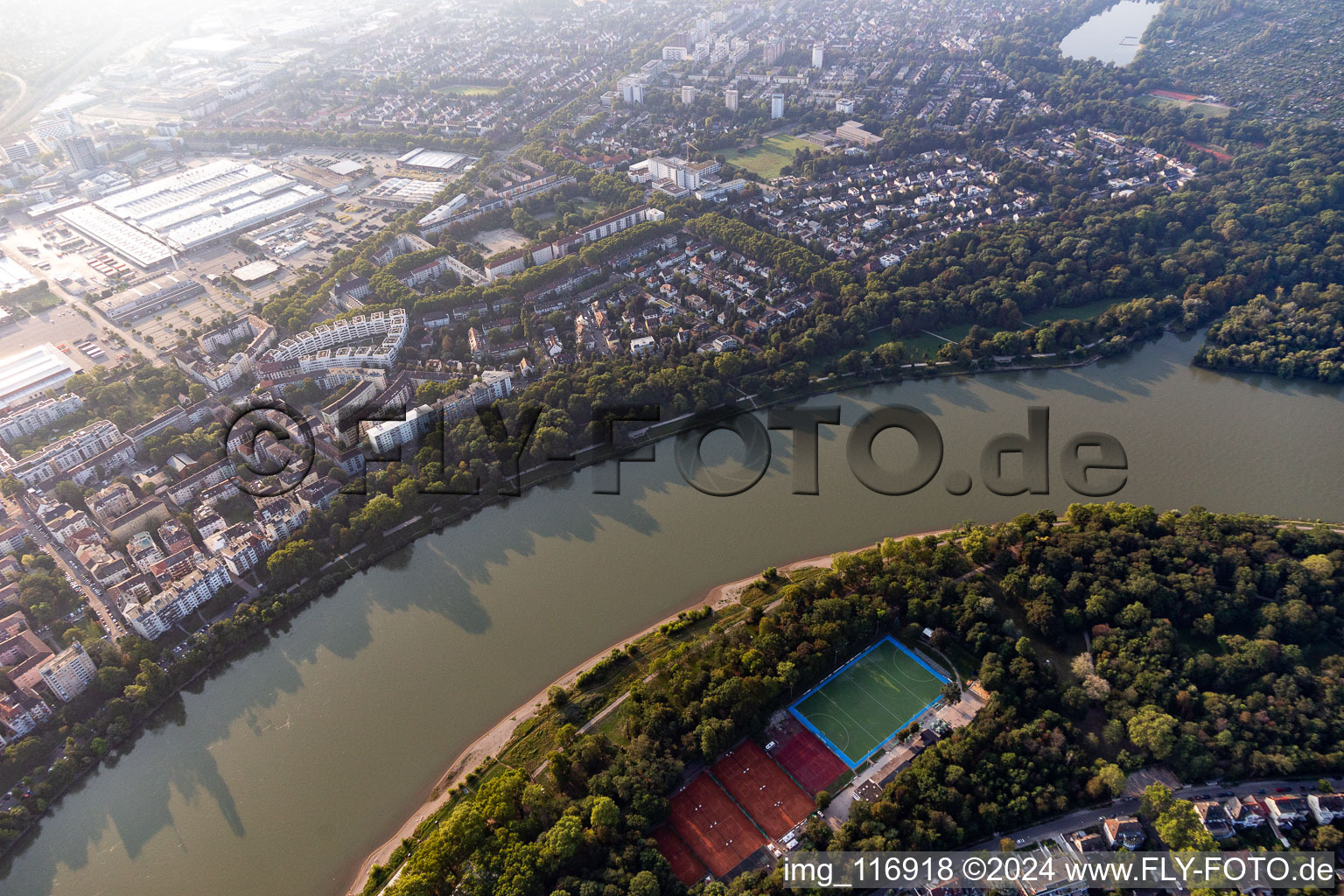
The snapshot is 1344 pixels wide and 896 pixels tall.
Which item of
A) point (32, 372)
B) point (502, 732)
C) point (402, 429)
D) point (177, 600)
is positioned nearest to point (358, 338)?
point (402, 429)

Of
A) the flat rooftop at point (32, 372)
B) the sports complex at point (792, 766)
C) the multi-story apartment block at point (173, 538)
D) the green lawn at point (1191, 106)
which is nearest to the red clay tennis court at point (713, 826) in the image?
the sports complex at point (792, 766)

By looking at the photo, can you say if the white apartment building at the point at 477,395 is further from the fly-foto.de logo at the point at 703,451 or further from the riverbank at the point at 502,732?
the riverbank at the point at 502,732

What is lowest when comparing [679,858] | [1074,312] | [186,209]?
[679,858]

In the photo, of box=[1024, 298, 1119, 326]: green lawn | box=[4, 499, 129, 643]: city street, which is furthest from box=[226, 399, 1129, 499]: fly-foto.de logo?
box=[1024, 298, 1119, 326]: green lawn

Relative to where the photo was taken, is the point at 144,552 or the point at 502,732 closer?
the point at 502,732

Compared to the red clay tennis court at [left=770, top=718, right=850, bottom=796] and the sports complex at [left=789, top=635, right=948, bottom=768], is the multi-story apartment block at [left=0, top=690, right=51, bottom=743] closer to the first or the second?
the red clay tennis court at [left=770, top=718, right=850, bottom=796]

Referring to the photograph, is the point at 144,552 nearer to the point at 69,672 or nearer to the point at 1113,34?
the point at 69,672

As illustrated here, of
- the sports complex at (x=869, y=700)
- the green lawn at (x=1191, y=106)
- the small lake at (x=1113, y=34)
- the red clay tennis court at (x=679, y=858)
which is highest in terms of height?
the small lake at (x=1113, y=34)
